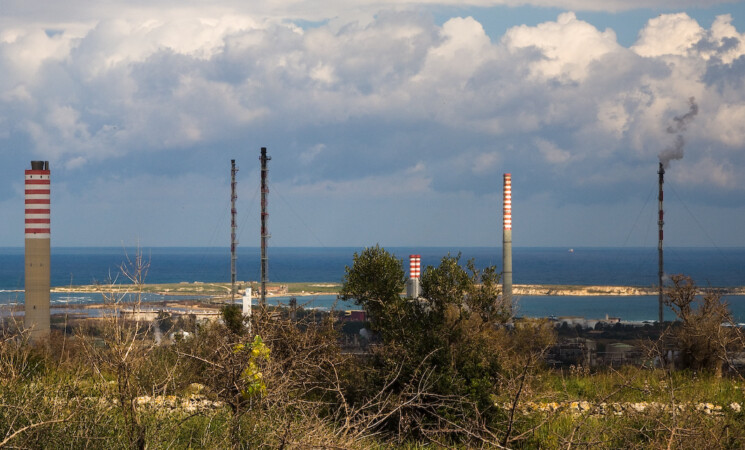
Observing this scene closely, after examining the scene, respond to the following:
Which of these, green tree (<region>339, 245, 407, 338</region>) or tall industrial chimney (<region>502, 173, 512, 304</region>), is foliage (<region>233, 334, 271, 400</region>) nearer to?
green tree (<region>339, 245, 407, 338</region>)

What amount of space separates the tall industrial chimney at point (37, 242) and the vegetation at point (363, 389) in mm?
8322

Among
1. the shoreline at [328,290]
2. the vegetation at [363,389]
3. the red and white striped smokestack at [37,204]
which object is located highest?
the red and white striped smokestack at [37,204]

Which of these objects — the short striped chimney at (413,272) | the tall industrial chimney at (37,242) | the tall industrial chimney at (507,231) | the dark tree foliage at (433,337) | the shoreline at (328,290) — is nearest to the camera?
the dark tree foliage at (433,337)

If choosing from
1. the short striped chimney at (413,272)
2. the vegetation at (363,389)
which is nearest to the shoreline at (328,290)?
the short striped chimney at (413,272)

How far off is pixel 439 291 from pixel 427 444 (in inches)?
294

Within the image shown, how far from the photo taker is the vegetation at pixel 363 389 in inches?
257

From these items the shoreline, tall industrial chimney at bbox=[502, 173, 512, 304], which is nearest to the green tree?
tall industrial chimney at bbox=[502, 173, 512, 304]

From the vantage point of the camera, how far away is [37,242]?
2678 cm

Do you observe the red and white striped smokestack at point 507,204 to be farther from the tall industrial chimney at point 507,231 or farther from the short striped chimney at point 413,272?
the short striped chimney at point 413,272

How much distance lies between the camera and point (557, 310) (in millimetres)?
79562

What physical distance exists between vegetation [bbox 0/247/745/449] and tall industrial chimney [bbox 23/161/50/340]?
8322 mm

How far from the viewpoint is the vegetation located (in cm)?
653

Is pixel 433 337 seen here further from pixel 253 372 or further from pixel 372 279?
pixel 372 279

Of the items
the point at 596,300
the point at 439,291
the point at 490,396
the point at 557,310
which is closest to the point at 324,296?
the point at 557,310
